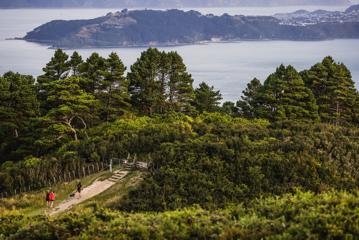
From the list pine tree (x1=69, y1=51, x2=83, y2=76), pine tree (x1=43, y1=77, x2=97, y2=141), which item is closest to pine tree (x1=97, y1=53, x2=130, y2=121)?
pine tree (x1=43, y1=77, x2=97, y2=141)

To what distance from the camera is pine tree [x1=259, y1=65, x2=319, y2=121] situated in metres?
35.3

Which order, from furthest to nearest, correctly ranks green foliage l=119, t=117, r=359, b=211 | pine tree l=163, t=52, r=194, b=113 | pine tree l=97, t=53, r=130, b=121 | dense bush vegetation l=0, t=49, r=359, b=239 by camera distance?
1. pine tree l=163, t=52, r=194, b=113
2. pine tree l=97, t=53, r=130, b=121
3. green foliage l=119, t=117, r=359, b=211
4. dense bush vegetation l=0, t=49, r=359, b=239

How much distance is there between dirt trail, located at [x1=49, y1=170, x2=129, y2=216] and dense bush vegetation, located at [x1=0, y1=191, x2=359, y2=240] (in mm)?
6494

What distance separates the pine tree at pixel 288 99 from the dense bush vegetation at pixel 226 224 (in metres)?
22.5

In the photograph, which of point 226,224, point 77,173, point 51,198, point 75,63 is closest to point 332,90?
point 75,63

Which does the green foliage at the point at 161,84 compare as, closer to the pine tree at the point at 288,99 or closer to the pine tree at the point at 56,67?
the pine tree at the point at 56,67

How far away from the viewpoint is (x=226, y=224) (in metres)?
11.3

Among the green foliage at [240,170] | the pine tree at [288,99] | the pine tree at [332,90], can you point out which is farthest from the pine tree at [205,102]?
the green foliage at [240,170]

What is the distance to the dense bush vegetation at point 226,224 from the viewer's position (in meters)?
9.98

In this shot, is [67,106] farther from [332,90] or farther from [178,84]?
[332,90]

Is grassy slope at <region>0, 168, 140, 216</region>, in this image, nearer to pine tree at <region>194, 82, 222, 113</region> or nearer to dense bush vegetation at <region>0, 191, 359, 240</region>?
dense bush vegetation at <region>0, 191, 359, 240</region>

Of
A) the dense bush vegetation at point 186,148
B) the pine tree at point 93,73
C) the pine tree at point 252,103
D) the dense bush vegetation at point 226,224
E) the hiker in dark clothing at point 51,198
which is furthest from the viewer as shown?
the pine tree at point 252,103

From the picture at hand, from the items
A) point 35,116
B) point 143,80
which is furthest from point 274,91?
point 35,116

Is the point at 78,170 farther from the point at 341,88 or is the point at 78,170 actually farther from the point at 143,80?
the point at 341,88
